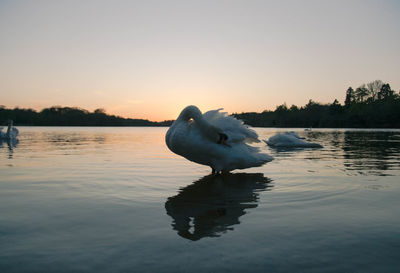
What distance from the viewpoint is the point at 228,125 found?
23.9ft

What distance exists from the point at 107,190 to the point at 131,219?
2.02 meters

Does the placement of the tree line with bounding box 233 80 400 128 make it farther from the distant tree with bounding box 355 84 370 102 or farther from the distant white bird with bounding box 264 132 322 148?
the distant white bird with bounding box 264 132 322 148

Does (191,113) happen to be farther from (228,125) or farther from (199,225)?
(199,225)

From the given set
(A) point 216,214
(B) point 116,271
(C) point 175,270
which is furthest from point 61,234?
(A) point 216,214

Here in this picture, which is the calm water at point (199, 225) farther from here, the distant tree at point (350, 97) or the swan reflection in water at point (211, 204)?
the distant tree at point (350, 97)

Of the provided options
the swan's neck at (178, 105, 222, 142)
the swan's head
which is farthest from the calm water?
the swan's head

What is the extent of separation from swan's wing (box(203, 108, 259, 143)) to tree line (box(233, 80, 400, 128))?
78.5m

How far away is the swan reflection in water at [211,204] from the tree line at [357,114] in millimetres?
79764

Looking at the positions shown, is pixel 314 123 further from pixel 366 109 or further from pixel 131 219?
pixel 131 219

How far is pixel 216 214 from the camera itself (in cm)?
414

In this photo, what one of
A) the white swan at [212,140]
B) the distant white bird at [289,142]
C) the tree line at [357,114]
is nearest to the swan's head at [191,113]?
the white swan at [212,140]

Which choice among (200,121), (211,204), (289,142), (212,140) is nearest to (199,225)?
(211,204)

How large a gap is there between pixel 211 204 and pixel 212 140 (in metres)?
2.30

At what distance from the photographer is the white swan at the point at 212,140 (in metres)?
6.43
